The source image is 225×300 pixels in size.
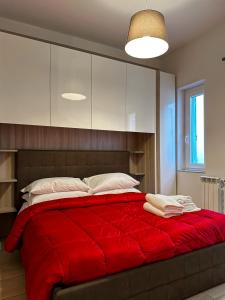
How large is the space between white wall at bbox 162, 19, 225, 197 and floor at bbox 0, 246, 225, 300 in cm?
151

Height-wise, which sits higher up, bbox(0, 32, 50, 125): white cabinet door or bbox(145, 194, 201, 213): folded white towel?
bbox(0, 32, 50, 125): white cabinet door

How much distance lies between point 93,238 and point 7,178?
1783 mm

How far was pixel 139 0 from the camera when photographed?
2512 millimetres

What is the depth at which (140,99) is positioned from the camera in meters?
3.39

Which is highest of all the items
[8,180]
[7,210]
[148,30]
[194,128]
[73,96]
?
[148,30]

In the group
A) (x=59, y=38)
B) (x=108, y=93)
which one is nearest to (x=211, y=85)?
(x=108, y=93)

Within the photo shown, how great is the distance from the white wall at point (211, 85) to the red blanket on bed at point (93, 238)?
1.11m

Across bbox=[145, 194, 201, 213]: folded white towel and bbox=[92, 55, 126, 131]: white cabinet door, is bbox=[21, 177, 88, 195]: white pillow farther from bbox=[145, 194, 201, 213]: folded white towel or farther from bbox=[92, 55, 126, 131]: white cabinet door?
bbox=[145, 194, 201, 213]: folded white towel

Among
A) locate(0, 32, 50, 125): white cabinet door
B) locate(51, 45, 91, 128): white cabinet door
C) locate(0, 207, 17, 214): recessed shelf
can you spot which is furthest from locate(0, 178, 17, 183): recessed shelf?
locate(51, 45, 91, 128): white cabinet door

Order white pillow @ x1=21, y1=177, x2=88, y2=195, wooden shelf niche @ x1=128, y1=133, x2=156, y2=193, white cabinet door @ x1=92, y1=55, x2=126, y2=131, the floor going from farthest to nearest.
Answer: wooden shelf niche @ x1=128, y1=133, x2=156, y2=193
white cabinet door @ x1=92, y1=55, x2=126, y2=131
white pillow @ x1=21, y1=177, x2=88, y2=195
the floor

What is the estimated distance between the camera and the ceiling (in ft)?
8.42

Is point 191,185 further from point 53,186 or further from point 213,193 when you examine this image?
point 53,186

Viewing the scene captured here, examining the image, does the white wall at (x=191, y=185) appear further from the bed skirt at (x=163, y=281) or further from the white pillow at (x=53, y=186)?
the white pillow at (x=53, y=186)

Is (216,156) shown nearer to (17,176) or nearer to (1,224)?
(17,176)
